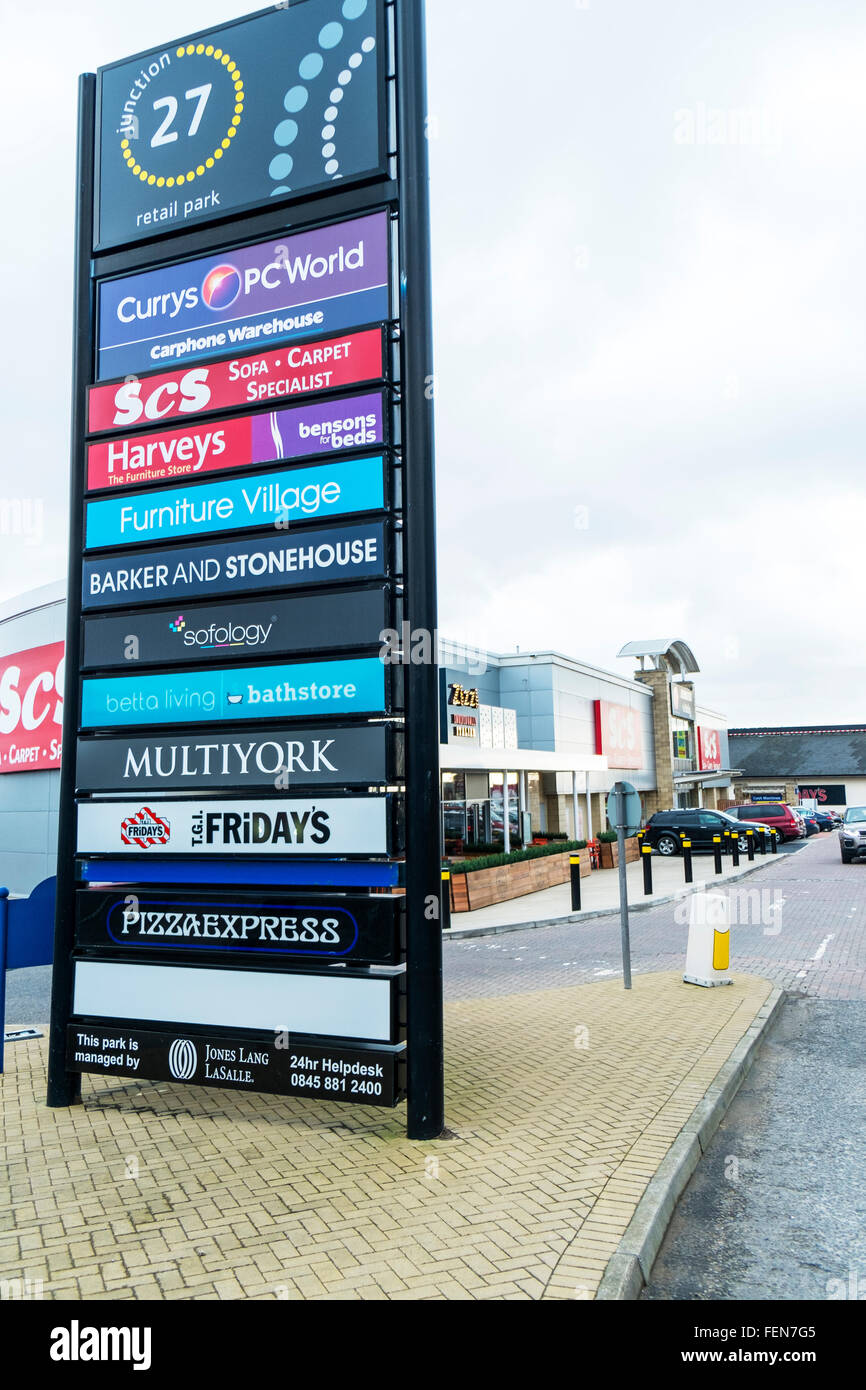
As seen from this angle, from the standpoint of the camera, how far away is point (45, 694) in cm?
1986

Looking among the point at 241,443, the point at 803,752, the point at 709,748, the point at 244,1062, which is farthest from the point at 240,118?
the point at 803,752

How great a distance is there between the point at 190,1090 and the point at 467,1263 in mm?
3492

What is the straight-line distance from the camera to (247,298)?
6.82 m

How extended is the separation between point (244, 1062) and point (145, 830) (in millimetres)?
1709

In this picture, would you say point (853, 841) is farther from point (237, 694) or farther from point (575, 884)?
point (237, 694)

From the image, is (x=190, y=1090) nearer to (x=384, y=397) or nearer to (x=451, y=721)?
(x=384, y=397)

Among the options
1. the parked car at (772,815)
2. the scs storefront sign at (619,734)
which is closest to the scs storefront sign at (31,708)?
the scs storefront sign at (619,734)

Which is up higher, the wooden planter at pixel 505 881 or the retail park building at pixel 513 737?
the retail park building at pixel 513 737

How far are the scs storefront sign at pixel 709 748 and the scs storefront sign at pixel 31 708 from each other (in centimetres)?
3731

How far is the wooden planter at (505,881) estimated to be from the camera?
18734 millimetres

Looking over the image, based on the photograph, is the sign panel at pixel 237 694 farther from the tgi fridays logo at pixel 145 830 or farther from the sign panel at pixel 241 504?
the sign panel at pixel 241 504

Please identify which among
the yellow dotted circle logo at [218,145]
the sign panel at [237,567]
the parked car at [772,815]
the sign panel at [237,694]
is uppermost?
the yellow dotted circle logo at [218,145]

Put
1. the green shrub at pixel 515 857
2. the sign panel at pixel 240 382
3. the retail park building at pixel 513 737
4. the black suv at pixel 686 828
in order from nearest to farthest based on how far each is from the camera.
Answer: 1. the sign panel at pixel 240 382
2. the green shrub at pixel 515 857
3. the retail park building at pixel 513 737
4. the black suv at pixel 686 828
